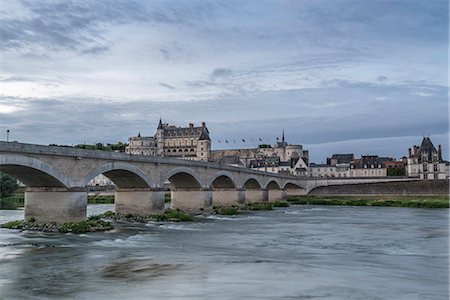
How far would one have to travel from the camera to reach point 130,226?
Result: 124 ft

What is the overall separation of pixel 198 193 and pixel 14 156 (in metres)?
29.5

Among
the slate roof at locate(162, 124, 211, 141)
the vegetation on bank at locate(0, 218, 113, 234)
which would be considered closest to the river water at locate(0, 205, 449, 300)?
the vegetation on bank at locate(0, 218, 113, 234)

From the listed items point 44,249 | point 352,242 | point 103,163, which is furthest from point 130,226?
point 352,242

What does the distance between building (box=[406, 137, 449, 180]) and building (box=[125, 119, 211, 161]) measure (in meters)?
75.6

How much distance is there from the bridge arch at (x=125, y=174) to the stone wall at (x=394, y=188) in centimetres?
5917

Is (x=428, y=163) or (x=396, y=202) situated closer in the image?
(x=396, y=202)

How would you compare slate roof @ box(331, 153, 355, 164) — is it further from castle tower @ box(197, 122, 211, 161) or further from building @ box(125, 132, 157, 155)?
building @ box(125, 132, 157, 155)

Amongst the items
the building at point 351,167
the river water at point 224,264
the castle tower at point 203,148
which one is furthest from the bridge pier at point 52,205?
the castle tower at point 203,148

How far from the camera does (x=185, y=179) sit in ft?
180

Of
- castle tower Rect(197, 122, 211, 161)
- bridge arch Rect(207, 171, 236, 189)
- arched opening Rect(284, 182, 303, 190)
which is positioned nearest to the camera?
bridge arch Rect(207, 171, 236, 189)

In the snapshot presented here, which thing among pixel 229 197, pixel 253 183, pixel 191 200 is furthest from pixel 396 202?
pixel 191 200

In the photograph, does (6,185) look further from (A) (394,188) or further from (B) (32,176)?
(A) (394,188)

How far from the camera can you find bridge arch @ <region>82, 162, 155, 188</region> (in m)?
37.5

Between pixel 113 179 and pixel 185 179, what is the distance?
1235cm
